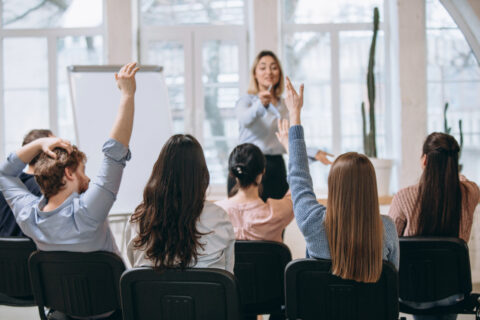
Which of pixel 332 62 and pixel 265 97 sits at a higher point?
pixel 332 62

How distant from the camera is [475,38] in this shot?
4766 mm

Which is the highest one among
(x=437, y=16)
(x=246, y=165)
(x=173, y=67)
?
(x=437, y=16)

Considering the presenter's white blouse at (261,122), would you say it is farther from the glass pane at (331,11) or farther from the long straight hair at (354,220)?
the glass pane at (331,11)

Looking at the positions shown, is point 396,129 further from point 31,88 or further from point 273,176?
point 31,88

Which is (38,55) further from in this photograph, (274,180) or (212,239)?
(212,239)

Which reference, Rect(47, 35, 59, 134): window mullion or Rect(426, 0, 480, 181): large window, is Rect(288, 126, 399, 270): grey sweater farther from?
Rect(47, 35, 59, 134): window mullion

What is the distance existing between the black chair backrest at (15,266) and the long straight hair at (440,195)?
62.9 inches

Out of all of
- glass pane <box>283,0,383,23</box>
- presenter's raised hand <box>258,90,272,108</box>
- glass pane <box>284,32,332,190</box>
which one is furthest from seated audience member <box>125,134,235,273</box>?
glass pane <box>283,0,383,23</box>

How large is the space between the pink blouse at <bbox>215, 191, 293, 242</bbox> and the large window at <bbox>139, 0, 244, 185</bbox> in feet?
8.90

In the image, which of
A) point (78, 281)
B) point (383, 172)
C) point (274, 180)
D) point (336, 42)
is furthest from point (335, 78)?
point (78, 281)

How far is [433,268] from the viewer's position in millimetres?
1927

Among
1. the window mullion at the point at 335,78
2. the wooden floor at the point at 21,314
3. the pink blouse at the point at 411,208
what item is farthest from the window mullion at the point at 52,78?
the pink blouse at the point at 411,208

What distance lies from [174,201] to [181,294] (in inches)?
11.2

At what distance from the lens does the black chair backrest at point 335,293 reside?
1.53m
